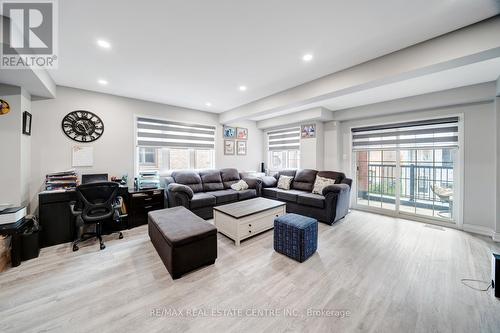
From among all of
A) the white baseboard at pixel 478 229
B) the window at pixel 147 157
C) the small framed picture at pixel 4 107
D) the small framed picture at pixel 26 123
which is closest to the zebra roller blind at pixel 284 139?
the window at pixel 147 157

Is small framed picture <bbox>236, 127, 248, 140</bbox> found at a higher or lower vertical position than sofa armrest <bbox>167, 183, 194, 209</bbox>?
higher

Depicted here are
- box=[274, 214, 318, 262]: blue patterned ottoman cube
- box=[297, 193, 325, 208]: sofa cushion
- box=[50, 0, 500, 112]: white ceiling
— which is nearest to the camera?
box=[50, 0, 500, 112]: white ceiling

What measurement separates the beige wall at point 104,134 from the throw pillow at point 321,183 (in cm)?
363

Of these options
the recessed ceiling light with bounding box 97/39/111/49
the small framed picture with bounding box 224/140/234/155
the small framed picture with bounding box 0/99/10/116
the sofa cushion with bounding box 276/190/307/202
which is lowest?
the sofa cushion with bounding box 276/190/307/202

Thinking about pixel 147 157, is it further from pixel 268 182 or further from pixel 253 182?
pixel 268 182

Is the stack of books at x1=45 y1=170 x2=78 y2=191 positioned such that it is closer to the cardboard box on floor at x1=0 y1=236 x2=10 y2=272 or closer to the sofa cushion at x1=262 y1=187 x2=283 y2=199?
the cardboard box on floor at x1=0 y1=236 x2=10 y2=272

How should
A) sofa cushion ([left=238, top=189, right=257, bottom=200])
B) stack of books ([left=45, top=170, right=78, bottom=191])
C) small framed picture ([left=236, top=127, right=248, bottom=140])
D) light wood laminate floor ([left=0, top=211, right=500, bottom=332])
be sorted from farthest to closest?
1. small framed picture ([left=236, top=127, right=248, bottom=140])
2. sofa cushion ([left=238, top=189, right=257, bottom=200])
3. stack of books ([left=45, top=170, right=78, bottom=191])
4. light wood laminate floor ([left=0, top=211, right=500, bottom=332])

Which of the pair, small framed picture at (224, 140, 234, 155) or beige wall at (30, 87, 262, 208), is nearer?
beige wall at (30, 87, 262, 208)

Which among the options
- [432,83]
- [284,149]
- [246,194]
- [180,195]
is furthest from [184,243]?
[284,149]

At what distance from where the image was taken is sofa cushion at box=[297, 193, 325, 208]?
3.86 metres

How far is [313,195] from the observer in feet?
A: 13.8

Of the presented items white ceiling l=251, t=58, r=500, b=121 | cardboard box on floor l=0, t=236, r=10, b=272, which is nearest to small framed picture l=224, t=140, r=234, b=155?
white ceiling l=251, t=58, r=500, b=121

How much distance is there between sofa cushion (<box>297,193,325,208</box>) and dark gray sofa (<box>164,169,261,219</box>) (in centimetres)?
124

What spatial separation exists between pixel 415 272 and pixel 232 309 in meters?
2.20
